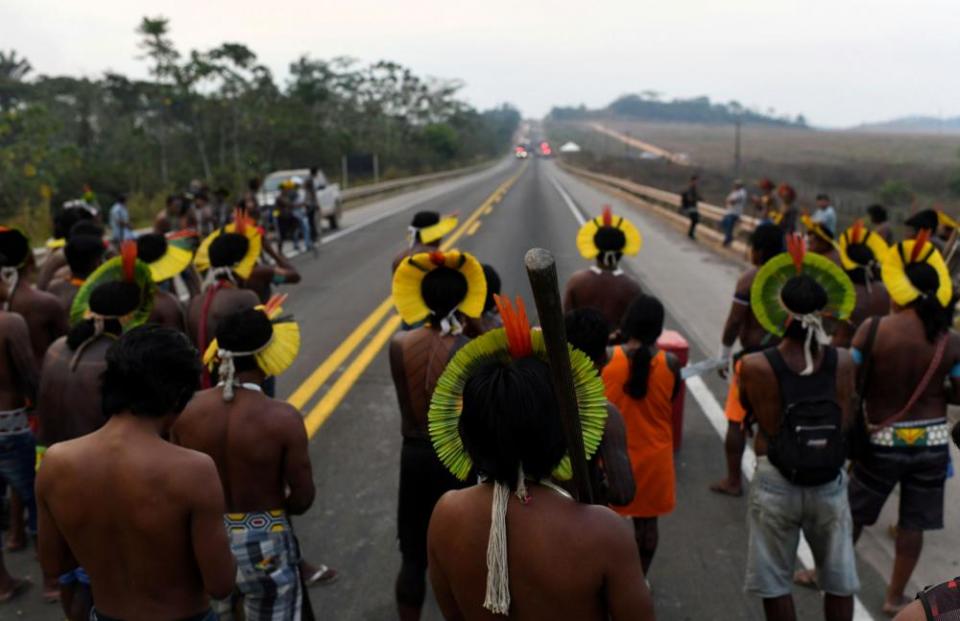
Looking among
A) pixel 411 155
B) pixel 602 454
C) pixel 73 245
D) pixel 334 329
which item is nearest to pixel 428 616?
pixel 602 454

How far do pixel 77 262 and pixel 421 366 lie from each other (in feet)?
10.5

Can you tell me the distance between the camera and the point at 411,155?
7688cm

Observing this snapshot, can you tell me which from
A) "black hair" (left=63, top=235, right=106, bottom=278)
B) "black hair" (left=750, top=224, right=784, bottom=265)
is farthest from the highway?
"black hair" (left=63, top=235, right=106, bottom=278)

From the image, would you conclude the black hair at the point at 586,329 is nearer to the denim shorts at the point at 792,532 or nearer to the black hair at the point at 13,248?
the denim shorts at the point at 792,532

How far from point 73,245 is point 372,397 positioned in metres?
3.29

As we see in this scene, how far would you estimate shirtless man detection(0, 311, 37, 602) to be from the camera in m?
4.38

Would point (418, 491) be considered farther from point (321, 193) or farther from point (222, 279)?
point (321, 193)

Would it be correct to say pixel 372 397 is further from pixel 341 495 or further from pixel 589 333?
pixel 589 333

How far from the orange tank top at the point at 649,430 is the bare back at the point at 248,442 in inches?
67.9

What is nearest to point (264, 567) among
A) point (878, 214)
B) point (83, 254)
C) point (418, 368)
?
point (418, 368)

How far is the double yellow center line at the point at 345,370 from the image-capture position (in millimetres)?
7512

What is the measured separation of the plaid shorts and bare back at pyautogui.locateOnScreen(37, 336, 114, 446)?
3.34 ft

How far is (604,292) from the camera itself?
579 centimetres

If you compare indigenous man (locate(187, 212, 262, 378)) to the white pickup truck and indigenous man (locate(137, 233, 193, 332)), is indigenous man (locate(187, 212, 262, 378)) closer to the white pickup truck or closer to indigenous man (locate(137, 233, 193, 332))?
indigenous man (locate(137, 233, 193, 332))
